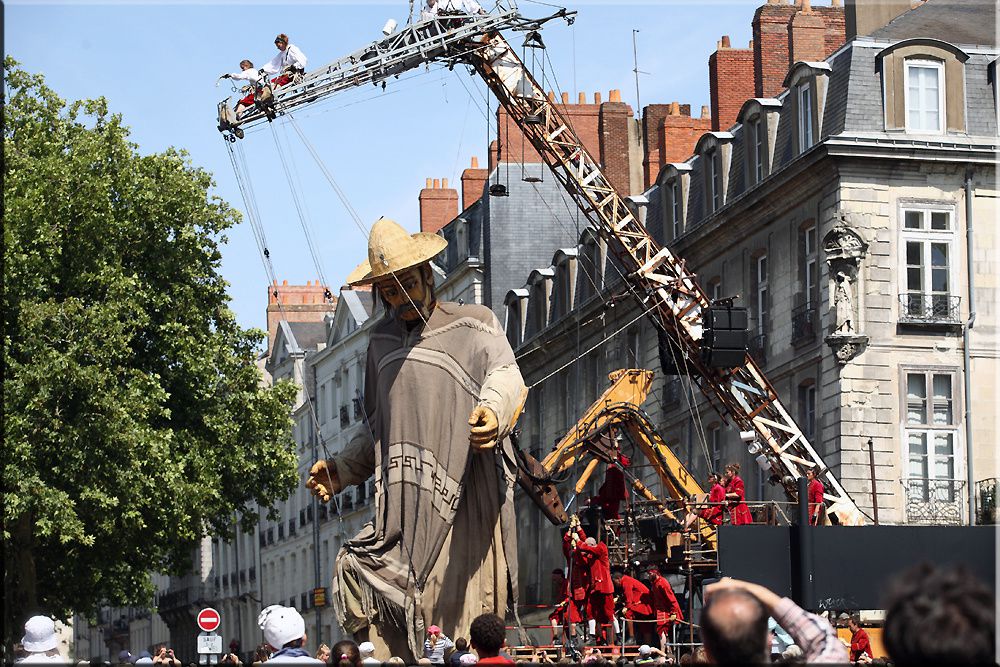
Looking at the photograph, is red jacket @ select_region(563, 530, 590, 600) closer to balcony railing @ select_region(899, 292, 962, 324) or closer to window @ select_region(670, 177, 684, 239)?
balcony railing @ select_region(899, 292, 962, 324)

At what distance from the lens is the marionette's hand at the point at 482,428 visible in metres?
10.4

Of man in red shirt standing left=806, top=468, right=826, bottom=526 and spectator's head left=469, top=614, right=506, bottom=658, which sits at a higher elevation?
man in red shirt standing left=806, top=468, right=826, bottom=526

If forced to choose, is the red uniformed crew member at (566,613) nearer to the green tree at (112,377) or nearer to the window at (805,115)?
the green tree at (112,377)

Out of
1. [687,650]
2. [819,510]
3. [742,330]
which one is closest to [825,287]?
[742,330]

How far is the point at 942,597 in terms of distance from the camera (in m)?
3.88

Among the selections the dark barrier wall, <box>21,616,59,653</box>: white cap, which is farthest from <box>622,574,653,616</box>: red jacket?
<box>21,616,59,653</box>: white cap

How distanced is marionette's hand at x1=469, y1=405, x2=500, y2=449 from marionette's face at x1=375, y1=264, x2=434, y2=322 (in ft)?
3.39

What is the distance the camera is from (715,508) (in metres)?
23.6

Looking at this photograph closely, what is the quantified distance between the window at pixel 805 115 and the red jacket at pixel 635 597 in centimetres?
1777

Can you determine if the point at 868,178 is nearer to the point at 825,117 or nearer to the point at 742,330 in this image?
the point at 825,117

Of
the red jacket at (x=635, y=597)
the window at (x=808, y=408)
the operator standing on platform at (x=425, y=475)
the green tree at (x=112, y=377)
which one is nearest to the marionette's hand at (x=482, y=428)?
the operator standing on platform at (x=425, y=475)

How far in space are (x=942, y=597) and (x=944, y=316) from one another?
31.4 metres

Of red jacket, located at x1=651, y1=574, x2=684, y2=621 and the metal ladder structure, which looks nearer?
red jacket, located at x1=651, y1=574, x2=684, y2=621

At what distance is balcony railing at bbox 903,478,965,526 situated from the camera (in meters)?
33.4
